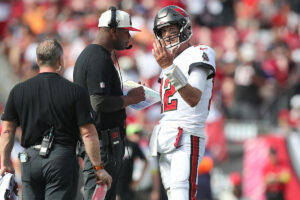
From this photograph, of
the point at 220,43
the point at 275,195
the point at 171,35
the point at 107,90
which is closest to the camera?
the point at 107,90

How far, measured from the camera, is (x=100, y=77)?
5891 millimetres

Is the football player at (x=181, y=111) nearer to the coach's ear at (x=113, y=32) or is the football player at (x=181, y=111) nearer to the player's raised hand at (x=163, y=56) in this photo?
the player's raised hand at (x=163, y=56)

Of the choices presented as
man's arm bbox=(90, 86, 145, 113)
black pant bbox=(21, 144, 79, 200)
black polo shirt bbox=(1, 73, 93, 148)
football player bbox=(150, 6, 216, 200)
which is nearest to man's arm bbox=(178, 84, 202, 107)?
Result: football player bbox=(150, 6, 216, 200)

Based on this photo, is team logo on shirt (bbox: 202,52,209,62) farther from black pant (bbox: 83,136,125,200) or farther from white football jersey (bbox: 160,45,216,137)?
black pant (bbox: 83,136,125,200)

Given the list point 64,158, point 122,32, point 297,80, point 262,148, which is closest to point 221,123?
point 262,148

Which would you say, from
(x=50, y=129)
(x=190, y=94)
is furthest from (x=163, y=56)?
(x=50, y=129)

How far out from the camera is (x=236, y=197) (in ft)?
37.1

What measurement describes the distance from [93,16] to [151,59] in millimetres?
3262

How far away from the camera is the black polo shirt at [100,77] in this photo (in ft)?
19.4

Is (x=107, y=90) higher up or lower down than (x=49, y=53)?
lower down

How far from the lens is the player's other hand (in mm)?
6155

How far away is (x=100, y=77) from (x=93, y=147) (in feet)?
2.43

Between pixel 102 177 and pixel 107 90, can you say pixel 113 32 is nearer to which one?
pixel 107 90

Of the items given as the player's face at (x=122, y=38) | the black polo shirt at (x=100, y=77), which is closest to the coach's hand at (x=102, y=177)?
the black polo shirt at (x=100, y=77)
